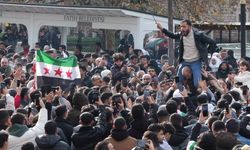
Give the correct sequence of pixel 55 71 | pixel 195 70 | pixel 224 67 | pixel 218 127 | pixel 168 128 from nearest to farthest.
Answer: pixel 218 127
pixel 168 128
pixel 55 71
pixel 195 70
pixel 224 67

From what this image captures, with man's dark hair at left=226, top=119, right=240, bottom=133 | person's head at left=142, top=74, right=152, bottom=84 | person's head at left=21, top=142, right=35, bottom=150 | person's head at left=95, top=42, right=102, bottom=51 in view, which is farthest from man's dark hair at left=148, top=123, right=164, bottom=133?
person's head at left=95, top=42, right=102, bottom=51

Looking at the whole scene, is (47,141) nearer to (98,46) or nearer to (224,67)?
(224,67)

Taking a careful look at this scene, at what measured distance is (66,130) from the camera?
13586 mm

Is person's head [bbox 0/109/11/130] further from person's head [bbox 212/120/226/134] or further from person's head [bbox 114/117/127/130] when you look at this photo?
person's head [bbox 212/120/226/134]

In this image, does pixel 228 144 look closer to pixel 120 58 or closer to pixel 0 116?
pixel 0 116

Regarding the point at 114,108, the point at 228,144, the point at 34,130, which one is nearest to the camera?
the point at 228,144

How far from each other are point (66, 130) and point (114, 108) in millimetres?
948

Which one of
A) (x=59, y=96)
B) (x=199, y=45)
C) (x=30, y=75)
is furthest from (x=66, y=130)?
(x=30, y=75)

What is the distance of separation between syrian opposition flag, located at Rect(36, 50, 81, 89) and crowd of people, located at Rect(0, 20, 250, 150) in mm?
227

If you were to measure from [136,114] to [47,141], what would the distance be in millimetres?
1469

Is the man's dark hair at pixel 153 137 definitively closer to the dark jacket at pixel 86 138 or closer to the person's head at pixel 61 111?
the dark jacket at pixel 86 138

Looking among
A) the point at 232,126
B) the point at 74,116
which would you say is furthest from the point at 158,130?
the point at 74,116

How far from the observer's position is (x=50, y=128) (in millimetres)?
12562

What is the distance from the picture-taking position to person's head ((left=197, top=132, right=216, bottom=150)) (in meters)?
11.7
